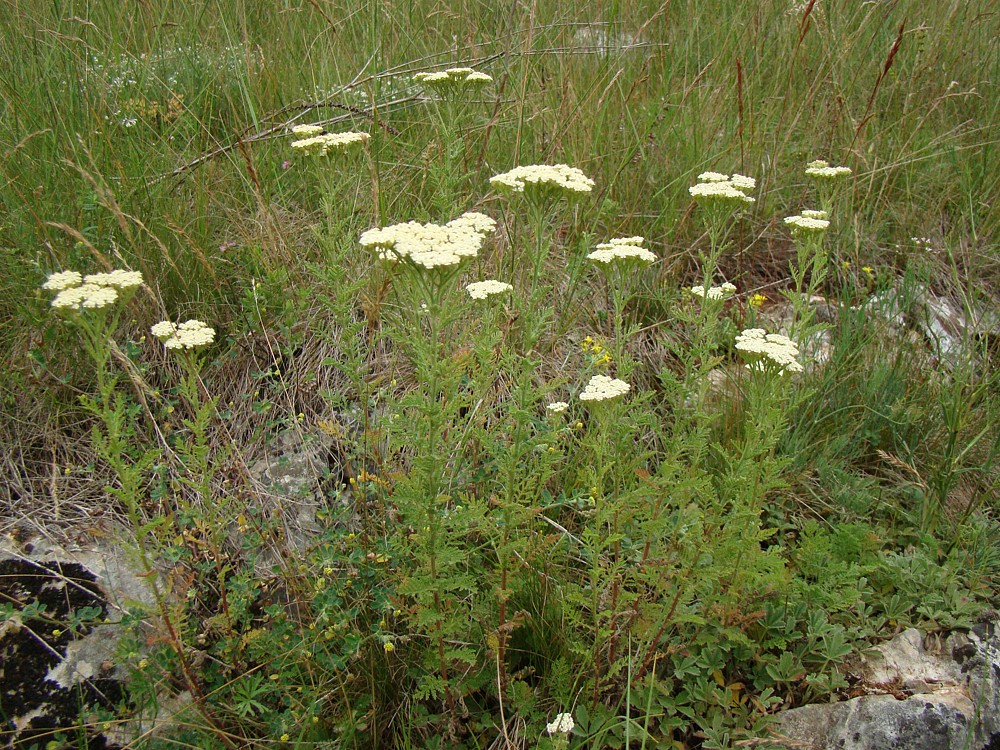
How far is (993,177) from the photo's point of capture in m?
4.00

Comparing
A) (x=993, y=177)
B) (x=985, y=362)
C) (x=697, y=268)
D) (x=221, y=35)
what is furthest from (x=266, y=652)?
(x=993, y=177)

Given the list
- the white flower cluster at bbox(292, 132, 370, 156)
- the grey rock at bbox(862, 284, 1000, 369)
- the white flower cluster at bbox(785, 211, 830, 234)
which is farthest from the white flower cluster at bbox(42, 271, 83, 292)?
the grey rock at bbox(862, 284, 1000, 369)

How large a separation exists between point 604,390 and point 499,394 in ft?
3.54

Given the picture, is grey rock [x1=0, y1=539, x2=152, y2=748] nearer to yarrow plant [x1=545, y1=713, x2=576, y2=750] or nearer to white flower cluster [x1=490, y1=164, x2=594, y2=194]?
yarrow plant [x1=545, y1=713, x2=576, y2=750]

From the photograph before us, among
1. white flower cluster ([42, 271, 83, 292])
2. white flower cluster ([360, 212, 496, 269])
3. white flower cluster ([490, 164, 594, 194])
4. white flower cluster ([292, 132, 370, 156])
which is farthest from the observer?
white flower cluster ([292, 132, 370, 156])

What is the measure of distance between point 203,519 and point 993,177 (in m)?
4.68

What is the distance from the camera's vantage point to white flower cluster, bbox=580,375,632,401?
5.79 ft

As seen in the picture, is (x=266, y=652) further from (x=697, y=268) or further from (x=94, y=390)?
(x=697, y=268)

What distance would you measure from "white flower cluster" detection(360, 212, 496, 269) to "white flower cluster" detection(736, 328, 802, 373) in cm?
87

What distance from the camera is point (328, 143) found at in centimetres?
216

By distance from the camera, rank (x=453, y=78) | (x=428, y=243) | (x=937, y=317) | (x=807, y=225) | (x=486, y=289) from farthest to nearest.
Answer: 1. (x=937, y=317)
2. (x=453, y=78)
3. (x=807, y=225)
4. (x=486, y=289)
5. (x=428, y=243)

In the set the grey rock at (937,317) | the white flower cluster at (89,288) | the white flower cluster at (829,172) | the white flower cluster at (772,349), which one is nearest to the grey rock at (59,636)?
the white flower cluster at (89,288)

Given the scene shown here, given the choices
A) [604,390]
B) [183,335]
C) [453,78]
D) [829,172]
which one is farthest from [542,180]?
[829,172]

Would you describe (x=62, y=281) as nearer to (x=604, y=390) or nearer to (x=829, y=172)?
(x=604, y=390)
